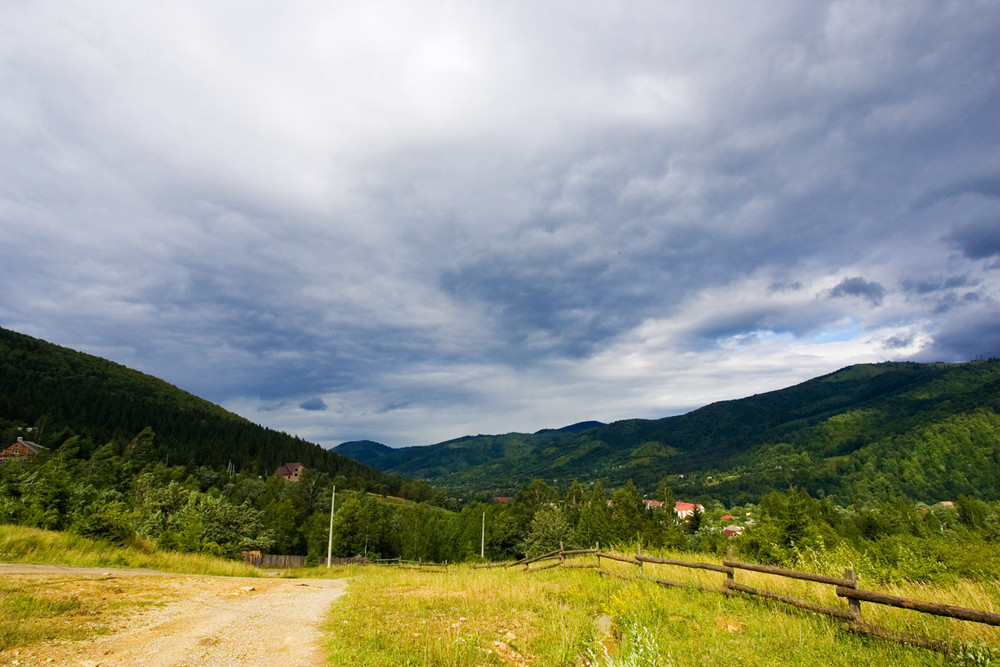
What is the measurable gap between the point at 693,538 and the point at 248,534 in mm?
71571

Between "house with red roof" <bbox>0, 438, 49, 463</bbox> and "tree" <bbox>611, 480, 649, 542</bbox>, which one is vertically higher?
"house with red roof" <bbox>0, 438, 49, 463</bbox>

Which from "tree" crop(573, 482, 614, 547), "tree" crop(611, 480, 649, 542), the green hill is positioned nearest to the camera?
"tree" crop(573, 482, 614, 547)

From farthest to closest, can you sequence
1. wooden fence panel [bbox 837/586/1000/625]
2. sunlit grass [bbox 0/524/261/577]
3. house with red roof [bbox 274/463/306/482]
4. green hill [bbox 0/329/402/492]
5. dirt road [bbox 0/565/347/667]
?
house with red roof [bbox 274/463/306/482], green hill [bbox 0/329/402/492], sunlit grass [bbox 0/524/261/577], dirt road [bbox 0/565/347/667], wooden fence panel [bbox 837/586/1000/625]

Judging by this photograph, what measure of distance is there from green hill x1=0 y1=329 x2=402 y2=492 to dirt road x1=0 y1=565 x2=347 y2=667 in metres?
121

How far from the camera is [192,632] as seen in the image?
388 inches

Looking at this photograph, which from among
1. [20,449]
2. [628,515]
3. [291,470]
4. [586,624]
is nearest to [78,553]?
[586,624]

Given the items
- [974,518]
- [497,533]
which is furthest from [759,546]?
[974,518]

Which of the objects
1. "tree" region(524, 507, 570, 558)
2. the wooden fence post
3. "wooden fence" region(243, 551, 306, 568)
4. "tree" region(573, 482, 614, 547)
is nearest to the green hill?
"wooden fence" region(243, 551, 306, 568)

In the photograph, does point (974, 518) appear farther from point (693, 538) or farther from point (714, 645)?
point (714, 645)

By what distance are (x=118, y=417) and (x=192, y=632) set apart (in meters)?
158

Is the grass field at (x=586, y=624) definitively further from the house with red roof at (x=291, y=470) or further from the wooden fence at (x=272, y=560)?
the house with red roof at (x=291, y=470)

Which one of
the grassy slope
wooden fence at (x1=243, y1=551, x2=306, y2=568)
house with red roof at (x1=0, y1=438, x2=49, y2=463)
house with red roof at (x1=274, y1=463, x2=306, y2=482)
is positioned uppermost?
house with red roof at (x1=0, y1=438, x2=49, y2=463)

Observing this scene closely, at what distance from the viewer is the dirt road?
7809 millimetres

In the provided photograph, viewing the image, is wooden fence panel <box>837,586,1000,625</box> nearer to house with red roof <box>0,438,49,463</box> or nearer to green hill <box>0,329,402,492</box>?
house with red roof <box>0,438,49,463</box>
